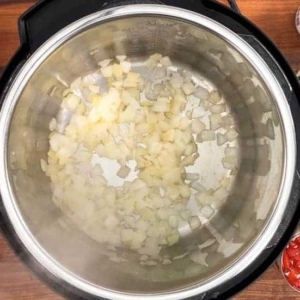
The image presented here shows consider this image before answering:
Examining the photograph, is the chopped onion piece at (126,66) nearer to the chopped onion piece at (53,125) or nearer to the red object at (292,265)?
the chopped onion piece at (53,125)

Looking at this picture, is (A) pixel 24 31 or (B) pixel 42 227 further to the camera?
(B) pixel 42 227

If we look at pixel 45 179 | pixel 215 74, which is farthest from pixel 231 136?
pixel 45 179

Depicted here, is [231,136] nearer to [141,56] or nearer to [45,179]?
[141,56]

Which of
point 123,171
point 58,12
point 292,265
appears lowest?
point 292,265

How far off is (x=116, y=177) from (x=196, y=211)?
180 millimetres

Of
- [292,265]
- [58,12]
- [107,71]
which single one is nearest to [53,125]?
[107,71]

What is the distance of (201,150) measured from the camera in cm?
122

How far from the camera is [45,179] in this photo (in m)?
1.16

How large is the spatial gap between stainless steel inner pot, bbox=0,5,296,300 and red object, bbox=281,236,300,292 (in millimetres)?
104

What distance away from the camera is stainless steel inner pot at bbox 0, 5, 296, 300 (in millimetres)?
988

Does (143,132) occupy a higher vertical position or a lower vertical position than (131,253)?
higher

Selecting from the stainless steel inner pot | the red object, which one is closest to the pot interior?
the stainless steel inner pot

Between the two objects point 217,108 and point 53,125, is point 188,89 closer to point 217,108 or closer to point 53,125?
point 217,108

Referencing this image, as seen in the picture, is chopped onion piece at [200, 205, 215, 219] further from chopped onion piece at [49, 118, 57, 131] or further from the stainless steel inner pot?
chopped onion piece at [49, 118, 57, 131]
